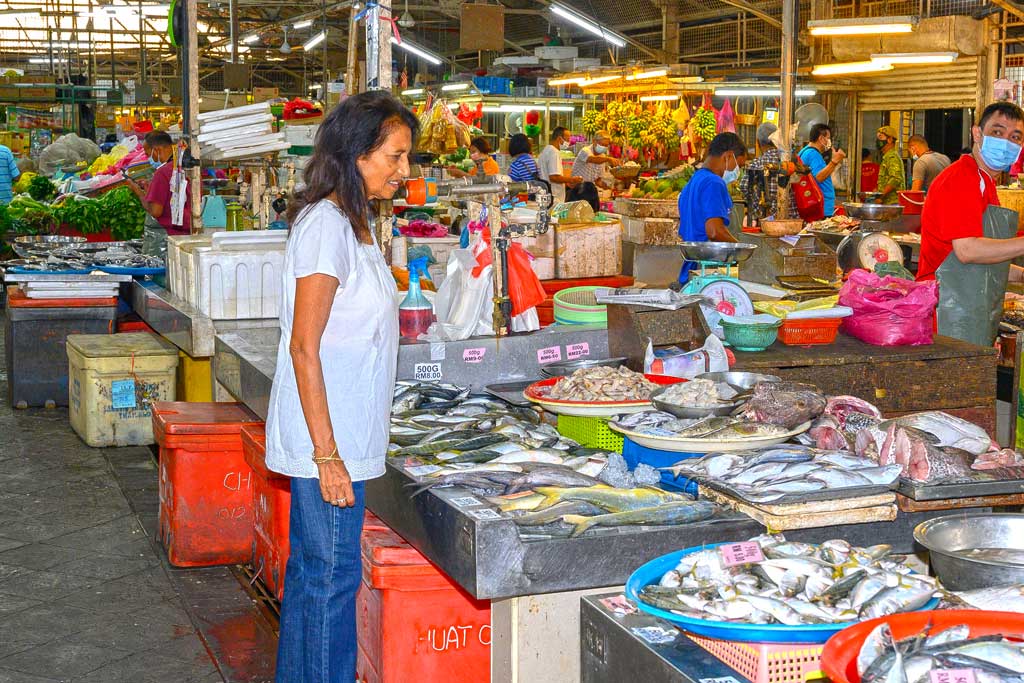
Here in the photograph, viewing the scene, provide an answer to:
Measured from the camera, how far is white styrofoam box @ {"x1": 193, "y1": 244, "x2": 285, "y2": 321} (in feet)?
20.2

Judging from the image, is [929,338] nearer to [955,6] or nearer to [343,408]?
[343,408]

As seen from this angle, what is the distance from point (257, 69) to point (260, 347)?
3694cm

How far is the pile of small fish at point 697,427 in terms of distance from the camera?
3383 mm

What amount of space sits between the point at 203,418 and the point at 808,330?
8.41 feet

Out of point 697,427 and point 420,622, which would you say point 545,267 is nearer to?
point 697,427

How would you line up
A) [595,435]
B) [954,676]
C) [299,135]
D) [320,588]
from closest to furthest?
[954,676]
[320,588]
[595,435]
[299,135]

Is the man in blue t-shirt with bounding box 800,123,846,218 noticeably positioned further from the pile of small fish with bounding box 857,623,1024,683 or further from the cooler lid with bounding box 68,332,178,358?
the pile of small fish with bounding box 857,623,1024,683

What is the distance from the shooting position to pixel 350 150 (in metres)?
3.04

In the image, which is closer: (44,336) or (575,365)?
(575,365)

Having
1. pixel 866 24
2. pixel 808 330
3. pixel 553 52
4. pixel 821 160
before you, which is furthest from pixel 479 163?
pixel 553 52

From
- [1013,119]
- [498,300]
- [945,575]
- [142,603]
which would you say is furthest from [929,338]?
[142,603]

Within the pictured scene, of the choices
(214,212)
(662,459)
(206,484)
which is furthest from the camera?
(214,212)

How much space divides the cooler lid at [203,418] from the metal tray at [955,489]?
9.20 ft

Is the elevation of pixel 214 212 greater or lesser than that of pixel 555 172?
lesser
